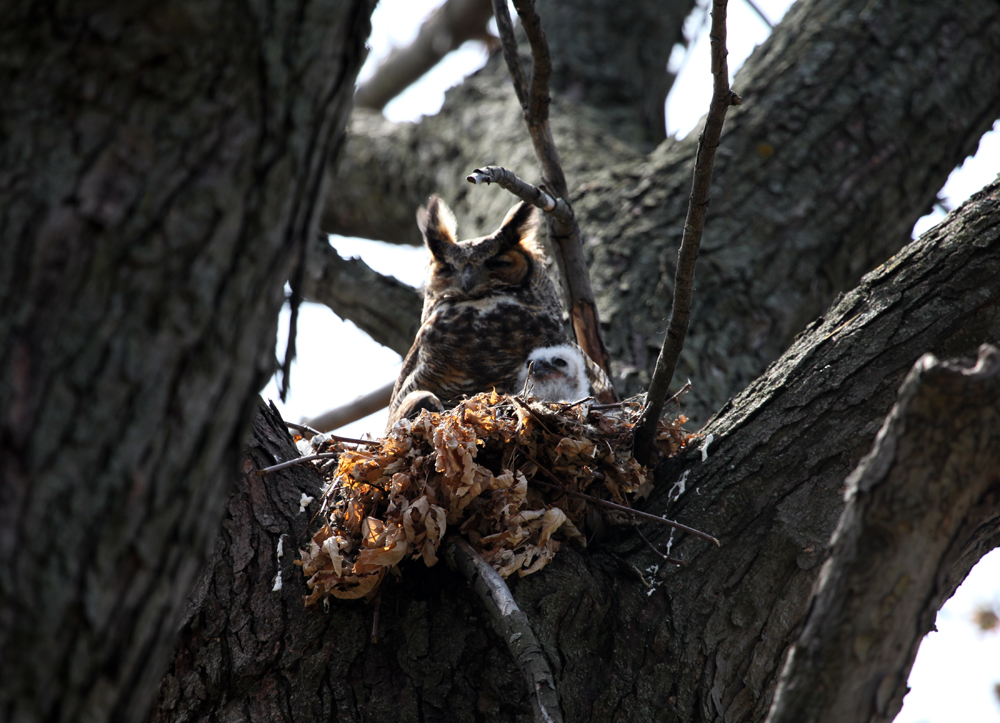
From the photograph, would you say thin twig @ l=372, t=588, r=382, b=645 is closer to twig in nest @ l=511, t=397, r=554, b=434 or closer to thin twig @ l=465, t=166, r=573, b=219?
twig in nest @ l=511, t=397, r=554, b=434

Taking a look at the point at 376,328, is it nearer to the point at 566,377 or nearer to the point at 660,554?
the point at 566,377

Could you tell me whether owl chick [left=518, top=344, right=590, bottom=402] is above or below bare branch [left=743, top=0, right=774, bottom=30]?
below

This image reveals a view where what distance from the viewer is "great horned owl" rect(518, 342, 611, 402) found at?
2729mm

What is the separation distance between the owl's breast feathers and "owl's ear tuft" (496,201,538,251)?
0.31 m

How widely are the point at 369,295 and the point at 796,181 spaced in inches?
72.9

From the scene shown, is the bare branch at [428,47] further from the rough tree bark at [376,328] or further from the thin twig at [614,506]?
the thin twig at [614,506]

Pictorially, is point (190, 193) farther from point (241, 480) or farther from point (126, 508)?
point (241, 480)

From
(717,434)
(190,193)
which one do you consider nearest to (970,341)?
(717,434)

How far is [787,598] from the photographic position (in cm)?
176

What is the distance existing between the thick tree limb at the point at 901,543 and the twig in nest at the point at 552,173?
5.12ft

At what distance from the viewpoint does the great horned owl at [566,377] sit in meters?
2.73

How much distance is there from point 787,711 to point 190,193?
873 millimetres

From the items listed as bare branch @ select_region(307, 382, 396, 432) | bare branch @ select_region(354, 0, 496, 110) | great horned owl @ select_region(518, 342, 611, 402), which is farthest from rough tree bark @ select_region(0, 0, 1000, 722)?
bare branch @ select_region(354, 0, 496, 110)

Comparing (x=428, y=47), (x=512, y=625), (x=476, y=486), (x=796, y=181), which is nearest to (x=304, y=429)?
(x=476, y=486)
